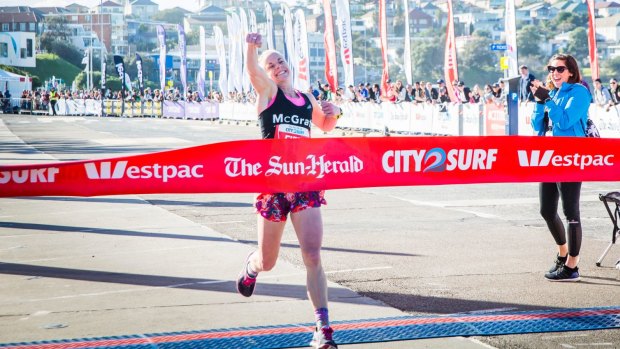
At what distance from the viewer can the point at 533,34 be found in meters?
184

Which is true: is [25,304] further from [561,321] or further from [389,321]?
[561,321]

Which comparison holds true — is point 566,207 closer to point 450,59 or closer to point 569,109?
point 569,109

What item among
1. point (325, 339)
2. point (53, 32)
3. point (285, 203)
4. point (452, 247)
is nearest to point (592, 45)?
point (452, 247)

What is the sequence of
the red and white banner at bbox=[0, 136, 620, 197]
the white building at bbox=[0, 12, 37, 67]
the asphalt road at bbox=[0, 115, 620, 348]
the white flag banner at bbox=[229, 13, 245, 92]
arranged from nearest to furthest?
the red and white banner at bbox=[0, 136, 620, 197] < the asphalt road at bbox=[0, 115, 620, 348] < the white flag banner at bbox=[229, 13, 245, 92] < the white building at bbox=[0, 12, 37, 67]

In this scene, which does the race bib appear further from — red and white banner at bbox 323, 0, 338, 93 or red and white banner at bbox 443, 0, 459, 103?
red and white banner at bbox 323, 0, 338, 93

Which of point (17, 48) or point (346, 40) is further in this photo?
point (17, 48)

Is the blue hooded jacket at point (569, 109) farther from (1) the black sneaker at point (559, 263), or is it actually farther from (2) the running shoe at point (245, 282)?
(2) the running shoe at point (245, 282)

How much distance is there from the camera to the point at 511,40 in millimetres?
31641

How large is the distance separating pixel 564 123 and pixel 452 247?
97.3 inches

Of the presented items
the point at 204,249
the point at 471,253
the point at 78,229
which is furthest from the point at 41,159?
the point at 471,253

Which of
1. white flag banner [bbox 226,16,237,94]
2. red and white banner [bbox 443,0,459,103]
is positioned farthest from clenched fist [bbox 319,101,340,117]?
white flag banner [bbox 226,16,237,94]

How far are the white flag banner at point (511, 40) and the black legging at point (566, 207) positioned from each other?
23209 millimetres

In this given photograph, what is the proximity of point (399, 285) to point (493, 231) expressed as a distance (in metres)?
3.44

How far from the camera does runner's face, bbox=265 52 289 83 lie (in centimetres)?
600
